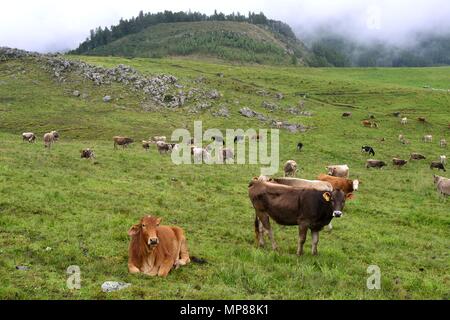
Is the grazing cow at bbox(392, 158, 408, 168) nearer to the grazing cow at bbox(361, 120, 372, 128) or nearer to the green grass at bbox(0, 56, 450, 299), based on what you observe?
the green grass at bbox(0, 56, 450, 299)

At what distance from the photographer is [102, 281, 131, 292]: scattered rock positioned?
1015 cm

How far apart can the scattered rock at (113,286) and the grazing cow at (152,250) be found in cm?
99

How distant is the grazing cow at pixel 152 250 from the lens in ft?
37.6

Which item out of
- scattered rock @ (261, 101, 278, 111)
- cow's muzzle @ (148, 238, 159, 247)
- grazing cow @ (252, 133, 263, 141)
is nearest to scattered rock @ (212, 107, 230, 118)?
scattered rock @ (261, 101, 278, 111)

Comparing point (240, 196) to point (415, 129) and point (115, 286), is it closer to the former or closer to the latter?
point (115, 286)

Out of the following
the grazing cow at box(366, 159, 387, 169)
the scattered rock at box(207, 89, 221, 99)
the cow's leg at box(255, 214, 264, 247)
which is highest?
the scattered rock at box(207, 89, 221, 99)

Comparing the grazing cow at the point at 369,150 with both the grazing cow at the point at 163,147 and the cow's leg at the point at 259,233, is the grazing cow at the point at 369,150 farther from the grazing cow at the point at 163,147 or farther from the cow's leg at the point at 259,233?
the cow's leg at the point at 259,233

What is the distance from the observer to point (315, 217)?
13531mm

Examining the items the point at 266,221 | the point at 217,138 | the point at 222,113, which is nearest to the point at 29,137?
the point at 217,138

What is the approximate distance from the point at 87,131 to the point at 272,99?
35.0 m

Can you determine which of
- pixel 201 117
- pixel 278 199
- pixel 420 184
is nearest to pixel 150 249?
pixel 278 199

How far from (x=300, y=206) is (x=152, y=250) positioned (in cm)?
468

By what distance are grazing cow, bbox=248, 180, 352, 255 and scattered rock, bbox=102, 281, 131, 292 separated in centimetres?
533

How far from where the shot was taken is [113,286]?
10258 millimetres
